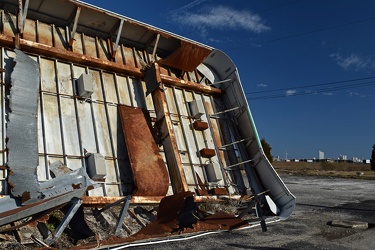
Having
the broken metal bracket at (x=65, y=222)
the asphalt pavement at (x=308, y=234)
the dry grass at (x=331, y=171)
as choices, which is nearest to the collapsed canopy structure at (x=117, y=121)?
the broken metal bracket at (x=65, y=222)

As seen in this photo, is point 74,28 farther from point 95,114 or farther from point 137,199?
point 137,199

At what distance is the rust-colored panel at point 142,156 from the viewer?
7.88 m

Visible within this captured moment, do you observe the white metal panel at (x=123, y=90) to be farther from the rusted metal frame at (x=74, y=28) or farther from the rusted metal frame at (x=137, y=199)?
the rusted metal frame at (x=137, y=199)

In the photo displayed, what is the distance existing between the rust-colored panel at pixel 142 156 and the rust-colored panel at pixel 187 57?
2.26 meters

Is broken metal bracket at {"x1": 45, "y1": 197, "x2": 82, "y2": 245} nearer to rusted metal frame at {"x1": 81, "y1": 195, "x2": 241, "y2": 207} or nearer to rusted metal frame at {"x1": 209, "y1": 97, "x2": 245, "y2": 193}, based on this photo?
rusted metal frame at {"x1": 81, "y1": 195, "x2": 241, "y2": 207}

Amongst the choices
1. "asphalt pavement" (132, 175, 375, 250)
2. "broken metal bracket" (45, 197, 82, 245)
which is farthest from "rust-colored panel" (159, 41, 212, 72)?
"broken metal bracket" (45, 197, 82, 245)

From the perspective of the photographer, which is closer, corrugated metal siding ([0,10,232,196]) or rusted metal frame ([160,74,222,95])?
corrugated metal siding ([0,10,232,196])

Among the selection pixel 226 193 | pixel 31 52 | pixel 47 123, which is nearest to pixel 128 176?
pixel 47 123

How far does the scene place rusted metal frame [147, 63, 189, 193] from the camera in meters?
8.40

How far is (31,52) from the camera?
7965 millimetres

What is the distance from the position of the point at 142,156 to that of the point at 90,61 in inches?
104

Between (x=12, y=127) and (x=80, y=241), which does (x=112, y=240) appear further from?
(x=12, y=127)

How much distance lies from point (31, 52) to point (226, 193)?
5.73m

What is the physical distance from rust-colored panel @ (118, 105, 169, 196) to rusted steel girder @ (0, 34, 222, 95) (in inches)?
43.8
